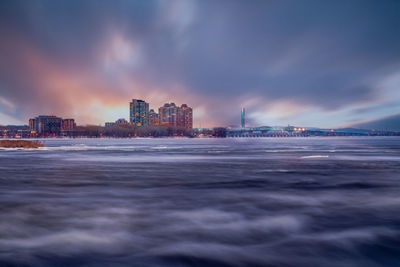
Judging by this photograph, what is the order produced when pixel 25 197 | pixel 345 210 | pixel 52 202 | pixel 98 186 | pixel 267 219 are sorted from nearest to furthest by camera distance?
pixel 267 219 < pixel 345 210 < pixel 52 202 < pixel 25 197 < pixel 98 186

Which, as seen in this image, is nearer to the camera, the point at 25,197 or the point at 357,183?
the point at 25,197

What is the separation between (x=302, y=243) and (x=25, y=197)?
9758 millimetres

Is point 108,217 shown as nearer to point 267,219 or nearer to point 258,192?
point 267,219

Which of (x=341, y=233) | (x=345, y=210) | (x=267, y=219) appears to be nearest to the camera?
(x=341, y=233)

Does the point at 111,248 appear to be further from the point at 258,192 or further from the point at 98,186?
the point at 98,186

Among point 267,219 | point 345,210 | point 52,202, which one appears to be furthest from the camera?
point 52,202

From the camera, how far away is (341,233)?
268 inches

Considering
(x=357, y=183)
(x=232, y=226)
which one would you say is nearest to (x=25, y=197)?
(x=232, y=226)

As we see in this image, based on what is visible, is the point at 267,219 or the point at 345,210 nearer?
the point at 267,219

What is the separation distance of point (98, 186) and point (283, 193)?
7936mm

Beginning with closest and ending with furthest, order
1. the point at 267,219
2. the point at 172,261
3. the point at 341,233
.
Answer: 1. the point at 172,261
2. the point at 341,233
3. the point at 267,219

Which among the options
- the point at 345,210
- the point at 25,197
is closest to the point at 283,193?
the point at 345,210

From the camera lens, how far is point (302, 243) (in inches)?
245

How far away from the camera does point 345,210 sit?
8945mm
